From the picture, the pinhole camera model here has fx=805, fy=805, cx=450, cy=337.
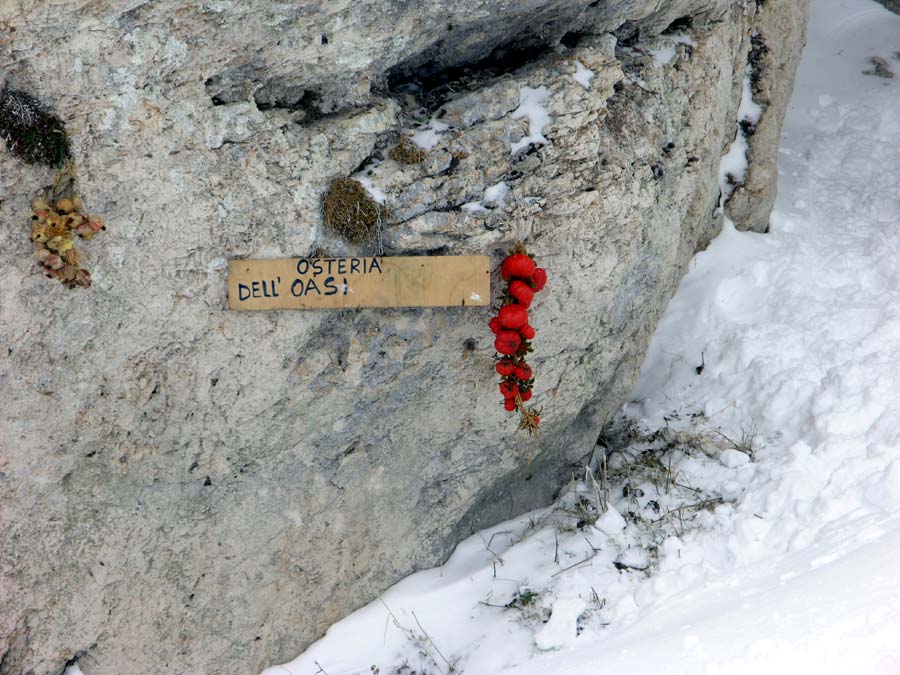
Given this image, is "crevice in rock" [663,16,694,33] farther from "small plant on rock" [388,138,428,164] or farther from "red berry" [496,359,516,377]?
"red berry" [496,359,516,377]

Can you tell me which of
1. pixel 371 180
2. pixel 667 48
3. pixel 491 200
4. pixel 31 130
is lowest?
pixel 491 200

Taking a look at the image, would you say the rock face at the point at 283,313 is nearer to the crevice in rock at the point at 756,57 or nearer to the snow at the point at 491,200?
the snow at the point at 491,200

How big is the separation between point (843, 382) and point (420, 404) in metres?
2.29

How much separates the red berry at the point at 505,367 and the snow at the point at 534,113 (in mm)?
968

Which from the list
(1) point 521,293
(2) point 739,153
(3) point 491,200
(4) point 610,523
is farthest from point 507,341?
(2) point 739,153

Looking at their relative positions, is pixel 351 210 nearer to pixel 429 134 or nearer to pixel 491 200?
pixel 429 134

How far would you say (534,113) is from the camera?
3656 millimetres

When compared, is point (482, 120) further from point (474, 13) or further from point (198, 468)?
point (198, 468)

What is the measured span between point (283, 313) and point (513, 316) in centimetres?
98

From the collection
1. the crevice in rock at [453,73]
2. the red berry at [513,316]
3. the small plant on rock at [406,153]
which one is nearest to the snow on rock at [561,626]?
the red berry at [513,316]

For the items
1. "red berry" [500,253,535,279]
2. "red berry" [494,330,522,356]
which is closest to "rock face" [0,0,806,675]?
"red berry" [500,253,535,279]

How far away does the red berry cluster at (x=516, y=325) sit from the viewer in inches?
136

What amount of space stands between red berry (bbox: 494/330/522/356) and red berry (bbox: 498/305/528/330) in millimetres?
35

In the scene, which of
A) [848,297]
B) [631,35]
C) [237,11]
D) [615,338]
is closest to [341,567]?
[615,338]
